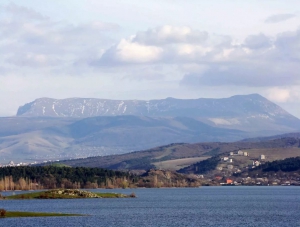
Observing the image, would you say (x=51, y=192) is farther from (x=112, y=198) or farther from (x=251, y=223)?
(x=251, y=223)

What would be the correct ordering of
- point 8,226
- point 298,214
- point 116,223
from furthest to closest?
point 298,214 < point 116,223 < point 8,226

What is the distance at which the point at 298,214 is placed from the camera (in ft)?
391

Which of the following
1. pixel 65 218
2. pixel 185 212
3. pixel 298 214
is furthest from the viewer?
pixel 185 212

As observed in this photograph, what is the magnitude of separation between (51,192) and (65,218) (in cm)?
6663

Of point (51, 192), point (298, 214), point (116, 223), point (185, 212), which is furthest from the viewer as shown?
point (51, 192)

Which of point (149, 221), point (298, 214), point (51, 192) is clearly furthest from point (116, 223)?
point (51, 192)

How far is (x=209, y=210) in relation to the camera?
134500mm

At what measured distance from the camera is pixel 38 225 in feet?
318

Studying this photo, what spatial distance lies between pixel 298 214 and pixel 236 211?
13703 millimetres

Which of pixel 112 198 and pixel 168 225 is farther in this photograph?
pixel 112 198

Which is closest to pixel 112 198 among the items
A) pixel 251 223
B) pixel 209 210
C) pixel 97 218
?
pixel 209 210

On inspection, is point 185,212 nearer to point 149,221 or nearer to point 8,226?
point 149,221

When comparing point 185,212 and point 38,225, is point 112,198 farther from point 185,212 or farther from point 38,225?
point 38,225

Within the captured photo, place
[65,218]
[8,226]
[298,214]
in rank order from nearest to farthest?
[8,226]
[65,218]
[298,214]
